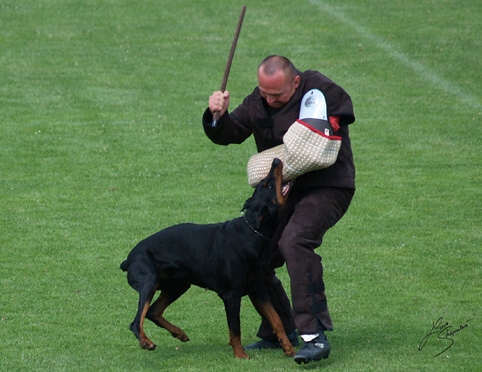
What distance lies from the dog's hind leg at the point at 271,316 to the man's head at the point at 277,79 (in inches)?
52.3

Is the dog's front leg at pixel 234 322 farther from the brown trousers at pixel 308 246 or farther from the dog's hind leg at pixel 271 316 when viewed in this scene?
the brown trousers at pixel 308 246

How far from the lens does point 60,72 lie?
16.3 metres

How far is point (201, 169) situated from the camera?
483 inches

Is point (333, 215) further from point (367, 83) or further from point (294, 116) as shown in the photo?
point (367, 83)

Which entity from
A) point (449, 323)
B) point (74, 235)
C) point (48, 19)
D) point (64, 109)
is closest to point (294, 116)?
point (449, 323)

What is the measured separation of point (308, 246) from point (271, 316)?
64 centimetres

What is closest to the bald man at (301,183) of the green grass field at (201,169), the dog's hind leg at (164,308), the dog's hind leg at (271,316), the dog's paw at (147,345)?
the dog's hind leg at (271,316)

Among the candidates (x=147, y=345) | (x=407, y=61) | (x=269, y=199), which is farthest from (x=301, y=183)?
(x=407, y=61)

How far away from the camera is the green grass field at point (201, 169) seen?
725 cm

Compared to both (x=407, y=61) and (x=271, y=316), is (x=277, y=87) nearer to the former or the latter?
(x=271, y=316)

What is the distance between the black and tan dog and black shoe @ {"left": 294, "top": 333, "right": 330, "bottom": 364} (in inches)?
16.1

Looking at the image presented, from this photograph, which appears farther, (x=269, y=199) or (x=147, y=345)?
(x=147, y=345)

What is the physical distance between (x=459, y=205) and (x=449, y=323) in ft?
12.0

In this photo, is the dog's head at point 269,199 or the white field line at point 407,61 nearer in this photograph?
the dog's head at point 269,199
